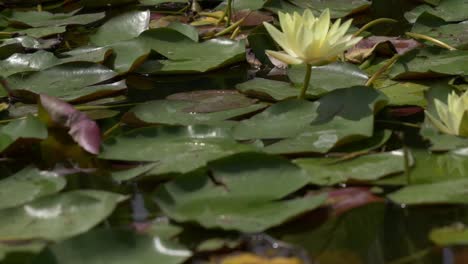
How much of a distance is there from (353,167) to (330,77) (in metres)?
0.54

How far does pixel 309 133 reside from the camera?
5.16ft

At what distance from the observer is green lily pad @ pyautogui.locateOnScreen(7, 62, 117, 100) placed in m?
2.00

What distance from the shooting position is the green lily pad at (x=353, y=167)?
4.54 feet

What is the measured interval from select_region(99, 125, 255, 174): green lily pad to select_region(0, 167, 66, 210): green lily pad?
4.5 inches

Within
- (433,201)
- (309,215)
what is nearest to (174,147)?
(309,215)

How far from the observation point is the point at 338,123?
1.59 m

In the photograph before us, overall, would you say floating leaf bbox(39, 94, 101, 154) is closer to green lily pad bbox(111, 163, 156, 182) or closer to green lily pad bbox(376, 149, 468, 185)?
green lily pad bbox(111, 163, 156, 182)

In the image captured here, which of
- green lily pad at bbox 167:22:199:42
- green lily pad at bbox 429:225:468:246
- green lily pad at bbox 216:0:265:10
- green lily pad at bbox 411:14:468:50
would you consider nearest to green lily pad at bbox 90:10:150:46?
green lily pad at bbox 167:22:199:42

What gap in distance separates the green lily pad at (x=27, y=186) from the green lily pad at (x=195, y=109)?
0.30m

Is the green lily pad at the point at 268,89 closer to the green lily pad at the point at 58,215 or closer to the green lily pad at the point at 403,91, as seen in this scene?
the green lily pad at the point at 403,91

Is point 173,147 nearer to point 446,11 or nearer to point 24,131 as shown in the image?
point 24,131

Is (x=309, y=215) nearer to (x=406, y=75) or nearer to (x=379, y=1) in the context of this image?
(x=406, y=75)

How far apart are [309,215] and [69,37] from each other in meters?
1.51

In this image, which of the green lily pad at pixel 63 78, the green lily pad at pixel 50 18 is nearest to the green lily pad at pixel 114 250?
the green lily pad at pixel 63 78
